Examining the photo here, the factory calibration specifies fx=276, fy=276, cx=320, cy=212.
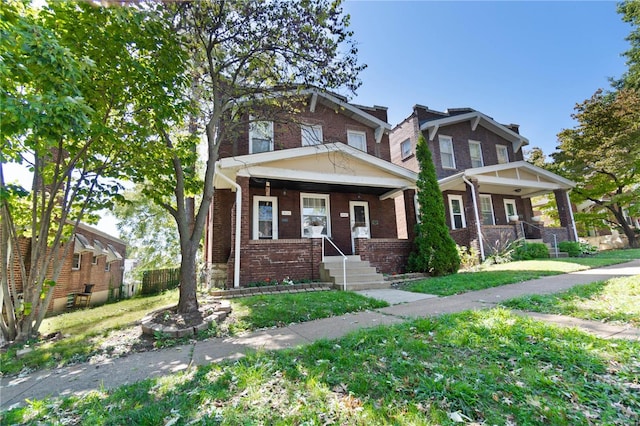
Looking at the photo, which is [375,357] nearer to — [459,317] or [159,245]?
[459,317]

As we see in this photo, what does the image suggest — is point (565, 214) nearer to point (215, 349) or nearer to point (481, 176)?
point (481, 176)

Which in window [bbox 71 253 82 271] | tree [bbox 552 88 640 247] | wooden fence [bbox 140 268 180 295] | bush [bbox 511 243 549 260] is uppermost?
tree [bbox 552 88 640 247]

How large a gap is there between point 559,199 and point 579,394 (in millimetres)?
16097

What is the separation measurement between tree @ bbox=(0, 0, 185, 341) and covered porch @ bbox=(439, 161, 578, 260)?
36.5ft

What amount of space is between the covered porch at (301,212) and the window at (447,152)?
13.9 feet

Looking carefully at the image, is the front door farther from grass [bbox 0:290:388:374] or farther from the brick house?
grass [bbox 0:290:388:374]

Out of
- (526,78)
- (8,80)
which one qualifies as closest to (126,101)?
(8,80)

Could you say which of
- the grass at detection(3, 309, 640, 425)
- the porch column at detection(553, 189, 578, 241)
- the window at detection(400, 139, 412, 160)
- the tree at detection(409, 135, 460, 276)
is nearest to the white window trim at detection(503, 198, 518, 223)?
the porch column at detection(553, 189, 578, 241)

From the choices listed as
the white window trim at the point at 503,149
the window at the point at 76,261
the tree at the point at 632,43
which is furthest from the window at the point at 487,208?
the window at the point at 76,261

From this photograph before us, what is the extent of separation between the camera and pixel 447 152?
47.4ft

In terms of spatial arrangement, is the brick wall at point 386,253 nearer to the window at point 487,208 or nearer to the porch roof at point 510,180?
the porch roof at point 510,180

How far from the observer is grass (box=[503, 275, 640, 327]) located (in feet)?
11.9

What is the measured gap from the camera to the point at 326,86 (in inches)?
267

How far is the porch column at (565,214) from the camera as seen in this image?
13.5 metres
